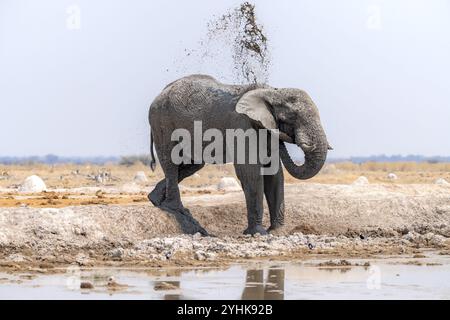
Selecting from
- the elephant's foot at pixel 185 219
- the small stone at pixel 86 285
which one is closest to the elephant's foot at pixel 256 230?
the elephant's foot at pixel 185 219

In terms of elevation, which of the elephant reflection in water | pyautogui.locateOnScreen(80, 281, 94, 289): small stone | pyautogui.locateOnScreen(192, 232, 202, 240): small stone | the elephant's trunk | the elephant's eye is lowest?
the elephant reflection in water

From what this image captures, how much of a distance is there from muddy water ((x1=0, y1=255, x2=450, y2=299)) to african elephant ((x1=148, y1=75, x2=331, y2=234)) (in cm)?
287

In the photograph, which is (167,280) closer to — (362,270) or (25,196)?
(362,270)

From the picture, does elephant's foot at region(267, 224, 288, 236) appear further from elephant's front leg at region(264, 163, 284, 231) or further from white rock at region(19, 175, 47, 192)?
white rock at region(19, 175, 47, 192)

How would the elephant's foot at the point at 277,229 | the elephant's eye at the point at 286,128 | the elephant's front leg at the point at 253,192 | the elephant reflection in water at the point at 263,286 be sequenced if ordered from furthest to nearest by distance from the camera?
1. the elephant's foot at the point at 277,229
2. the elephant's eye at the point at 286,128
3. the elephant's front leg at the point at 253,192
4. the elephant reflection in water at the point at 263,286

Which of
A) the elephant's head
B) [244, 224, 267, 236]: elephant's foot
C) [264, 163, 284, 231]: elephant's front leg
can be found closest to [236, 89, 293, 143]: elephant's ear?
the elephant's head

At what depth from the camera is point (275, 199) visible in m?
20.7

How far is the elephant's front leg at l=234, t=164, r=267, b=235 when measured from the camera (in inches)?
790

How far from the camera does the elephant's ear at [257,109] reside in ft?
65.2

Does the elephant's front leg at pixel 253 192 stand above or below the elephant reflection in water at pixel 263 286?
above

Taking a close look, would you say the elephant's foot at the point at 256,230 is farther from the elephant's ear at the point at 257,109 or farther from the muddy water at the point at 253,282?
the muddy water at the point at 253,282

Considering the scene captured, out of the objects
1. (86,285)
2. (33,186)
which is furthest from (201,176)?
(86,285)

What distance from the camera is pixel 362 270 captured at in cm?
1648
